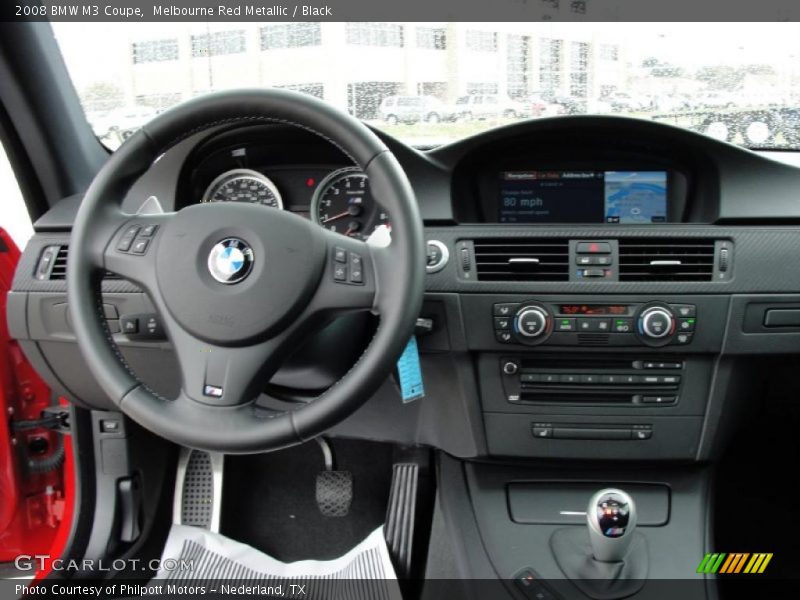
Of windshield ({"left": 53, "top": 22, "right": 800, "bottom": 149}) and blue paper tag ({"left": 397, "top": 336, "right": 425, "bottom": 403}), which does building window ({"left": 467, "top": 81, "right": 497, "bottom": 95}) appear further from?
blue paper tag ({"left": 397, "top": 336, "right": 425, "bottom": 403})

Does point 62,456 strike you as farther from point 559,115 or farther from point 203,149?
point 559,115

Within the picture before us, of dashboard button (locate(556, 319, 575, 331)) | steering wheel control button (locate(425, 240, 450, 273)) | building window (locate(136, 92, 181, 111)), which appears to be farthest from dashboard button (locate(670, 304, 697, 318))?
building window (locate(136, 92, 181, 111))

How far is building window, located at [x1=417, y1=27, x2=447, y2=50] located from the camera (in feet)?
5.98

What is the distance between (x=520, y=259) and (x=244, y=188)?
2.58ft

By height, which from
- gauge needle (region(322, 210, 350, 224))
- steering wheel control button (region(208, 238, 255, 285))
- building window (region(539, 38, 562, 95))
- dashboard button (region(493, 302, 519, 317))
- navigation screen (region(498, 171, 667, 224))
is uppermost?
building window (region(539, 38, 562, 95))

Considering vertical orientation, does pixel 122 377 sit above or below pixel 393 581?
above

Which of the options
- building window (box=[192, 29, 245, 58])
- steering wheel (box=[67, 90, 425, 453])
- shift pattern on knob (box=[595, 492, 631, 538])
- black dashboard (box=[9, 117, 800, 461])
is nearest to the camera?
steering wheel (box=[67, 90, 425, 453])

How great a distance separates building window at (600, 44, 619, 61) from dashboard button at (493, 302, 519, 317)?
2.21 feet

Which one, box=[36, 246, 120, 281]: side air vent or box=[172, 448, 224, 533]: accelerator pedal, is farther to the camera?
box=[172, 448, 224, 533]: accelerator pedal

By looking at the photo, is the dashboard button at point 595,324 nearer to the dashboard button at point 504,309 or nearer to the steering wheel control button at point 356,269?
the dashboard button at point 504,309

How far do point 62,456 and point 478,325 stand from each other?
4.86ft

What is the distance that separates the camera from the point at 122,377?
130cm

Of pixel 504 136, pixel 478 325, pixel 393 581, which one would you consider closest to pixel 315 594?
pixel 393 581

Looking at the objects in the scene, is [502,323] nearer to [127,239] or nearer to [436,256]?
[436,256]
